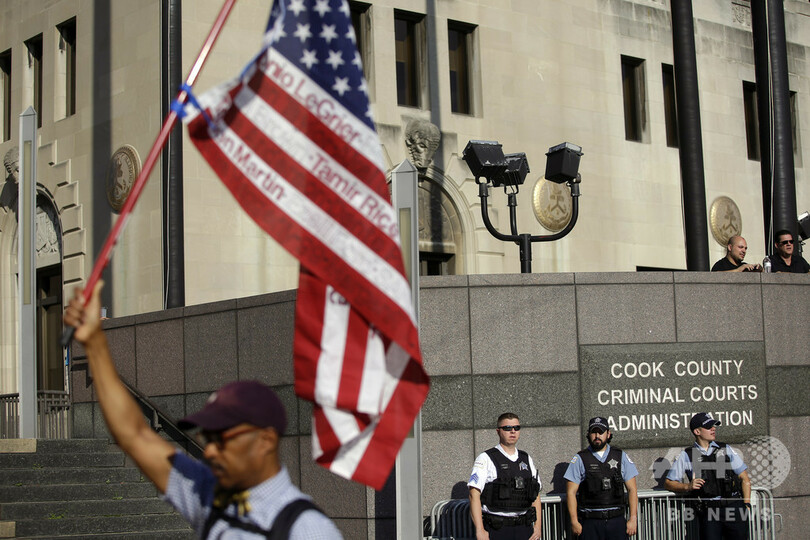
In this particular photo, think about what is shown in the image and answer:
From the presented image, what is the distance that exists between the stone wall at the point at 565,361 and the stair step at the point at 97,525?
1535 millimetres

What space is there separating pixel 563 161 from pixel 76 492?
6.87m

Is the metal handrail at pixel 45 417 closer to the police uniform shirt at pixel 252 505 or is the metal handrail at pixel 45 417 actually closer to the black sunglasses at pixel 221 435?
the police uniform shirt at pixel 252 505

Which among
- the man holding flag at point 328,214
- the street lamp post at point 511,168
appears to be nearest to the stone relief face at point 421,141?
the street lamp post at point 511,168

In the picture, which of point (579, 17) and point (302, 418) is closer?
point (302, 418)

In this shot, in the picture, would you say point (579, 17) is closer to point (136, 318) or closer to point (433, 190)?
point (433, 190)

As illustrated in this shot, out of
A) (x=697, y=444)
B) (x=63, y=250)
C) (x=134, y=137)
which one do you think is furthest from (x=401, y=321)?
(x=63, y=250)

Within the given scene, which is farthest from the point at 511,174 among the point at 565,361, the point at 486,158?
the point at 565,361

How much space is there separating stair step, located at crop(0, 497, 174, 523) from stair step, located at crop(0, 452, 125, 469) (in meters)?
1.16

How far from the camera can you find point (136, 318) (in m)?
16.2

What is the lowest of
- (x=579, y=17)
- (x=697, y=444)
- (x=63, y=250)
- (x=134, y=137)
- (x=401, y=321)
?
(x=697, y=444)

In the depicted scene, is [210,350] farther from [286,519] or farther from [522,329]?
[286,519]

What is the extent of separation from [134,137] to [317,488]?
1197 centimetres

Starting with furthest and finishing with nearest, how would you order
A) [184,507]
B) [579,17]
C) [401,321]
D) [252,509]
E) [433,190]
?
[579,17] → [433,190] → [401,321] → [184,507] → [252,509]

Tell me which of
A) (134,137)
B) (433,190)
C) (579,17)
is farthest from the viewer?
(579,17)
